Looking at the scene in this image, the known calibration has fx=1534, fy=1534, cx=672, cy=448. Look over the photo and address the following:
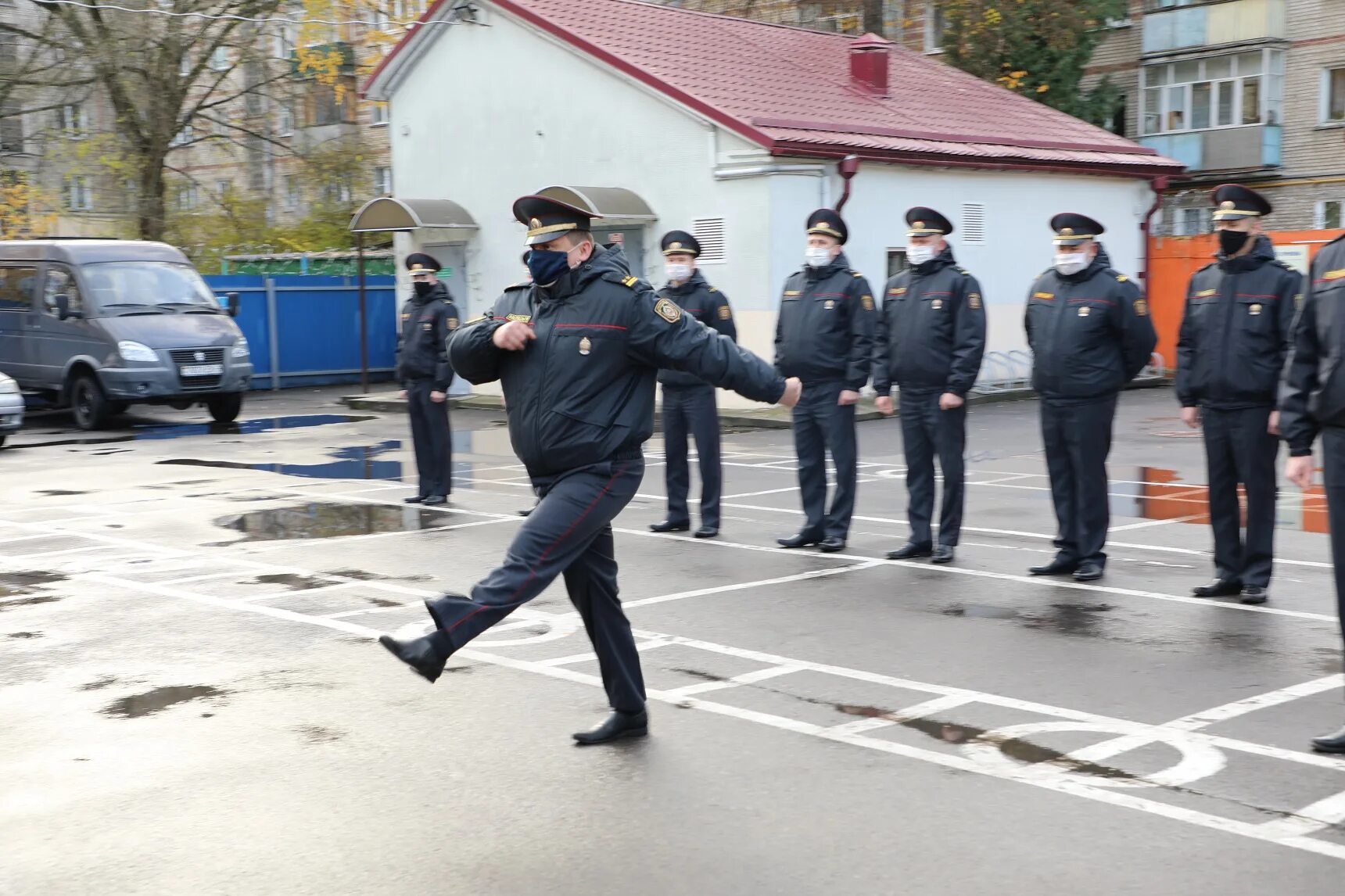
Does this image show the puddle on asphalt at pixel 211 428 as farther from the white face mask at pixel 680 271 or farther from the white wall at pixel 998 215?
the white face mask at pixel 680 271

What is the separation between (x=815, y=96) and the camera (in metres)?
24.6

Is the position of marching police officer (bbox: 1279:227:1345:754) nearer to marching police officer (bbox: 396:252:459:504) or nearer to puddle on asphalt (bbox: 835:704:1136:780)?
puddle on asphalt (bbox: 835:704:1136:780)

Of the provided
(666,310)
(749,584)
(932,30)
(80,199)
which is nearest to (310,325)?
(749,584)

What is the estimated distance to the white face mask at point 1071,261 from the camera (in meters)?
9.16

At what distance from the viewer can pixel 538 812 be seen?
4.97 m

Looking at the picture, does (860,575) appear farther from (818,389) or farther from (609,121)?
(609,121)

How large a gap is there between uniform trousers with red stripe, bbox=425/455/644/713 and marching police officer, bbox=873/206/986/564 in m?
4.22

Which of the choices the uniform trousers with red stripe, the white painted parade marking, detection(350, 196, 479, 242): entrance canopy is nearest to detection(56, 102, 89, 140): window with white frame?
detection(350, 196, 479, 242): entrance canopy

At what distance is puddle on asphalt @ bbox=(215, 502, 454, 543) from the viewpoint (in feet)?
37.3

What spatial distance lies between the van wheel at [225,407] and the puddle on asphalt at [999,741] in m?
16.8

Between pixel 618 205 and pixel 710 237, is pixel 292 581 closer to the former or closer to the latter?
pixel 710 237

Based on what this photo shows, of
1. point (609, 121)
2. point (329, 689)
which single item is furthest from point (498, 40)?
point (329, 689)

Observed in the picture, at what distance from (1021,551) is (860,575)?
1.45 meters

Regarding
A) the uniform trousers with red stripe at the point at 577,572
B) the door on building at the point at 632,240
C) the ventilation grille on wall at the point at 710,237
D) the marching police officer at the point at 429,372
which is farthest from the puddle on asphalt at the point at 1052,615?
the door on building at the point at 632,240
